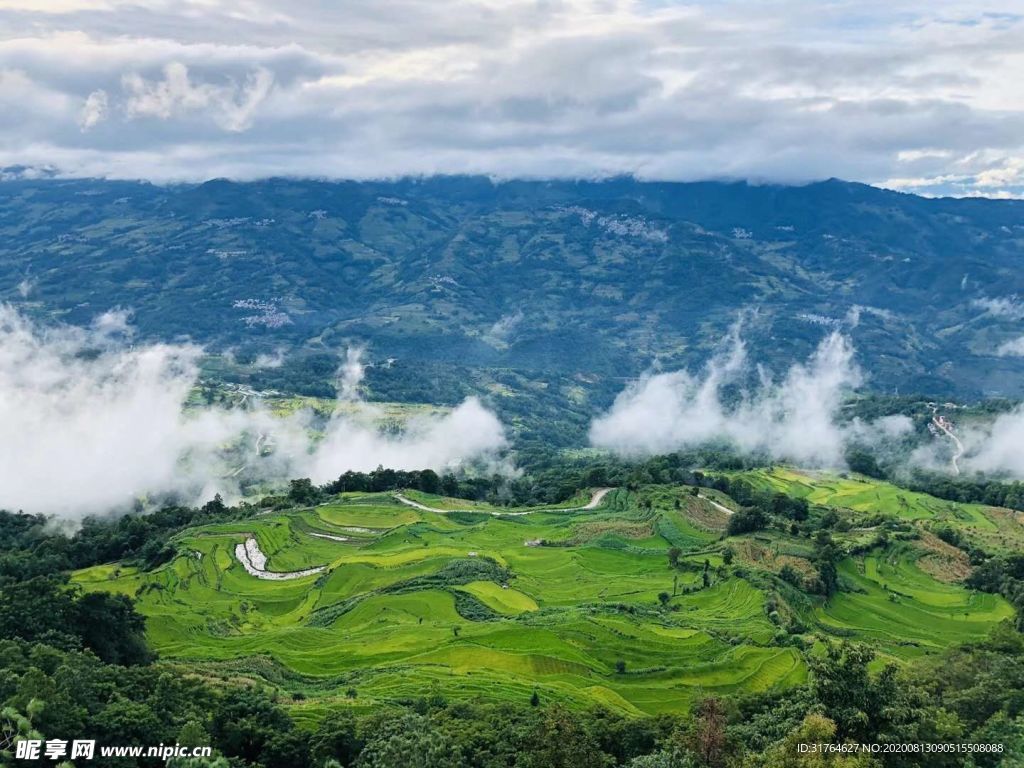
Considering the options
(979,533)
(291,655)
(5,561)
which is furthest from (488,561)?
(979,533)

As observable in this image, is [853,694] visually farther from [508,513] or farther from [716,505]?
[716,505]

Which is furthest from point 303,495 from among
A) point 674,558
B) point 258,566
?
point 674,558

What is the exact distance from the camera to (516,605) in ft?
220

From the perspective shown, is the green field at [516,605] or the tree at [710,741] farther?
the green field at [516,605]

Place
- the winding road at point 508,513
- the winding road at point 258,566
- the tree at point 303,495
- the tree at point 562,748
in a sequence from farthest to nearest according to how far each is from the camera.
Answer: the tree at point 303,495, the winding road at point 508,513, the winding road at point 258,566, the tree at point 562,748

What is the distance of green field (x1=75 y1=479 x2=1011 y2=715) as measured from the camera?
51312 millimetres

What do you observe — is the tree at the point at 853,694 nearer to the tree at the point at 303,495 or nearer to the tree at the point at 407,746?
the tree at the point at 407,746

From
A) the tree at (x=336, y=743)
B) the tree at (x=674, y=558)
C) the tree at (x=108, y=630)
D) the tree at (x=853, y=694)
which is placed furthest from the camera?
the tree at (x=674, y=558)

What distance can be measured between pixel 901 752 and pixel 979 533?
286ft

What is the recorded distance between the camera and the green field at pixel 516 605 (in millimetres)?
51312

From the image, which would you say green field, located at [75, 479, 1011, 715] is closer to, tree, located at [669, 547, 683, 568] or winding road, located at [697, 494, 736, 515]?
tree, located at [669, 547, 683, 568]

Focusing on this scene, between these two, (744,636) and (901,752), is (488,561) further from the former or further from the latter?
(901,752)

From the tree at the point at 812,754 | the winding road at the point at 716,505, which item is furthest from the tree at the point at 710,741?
the winding road at the point at 716,505

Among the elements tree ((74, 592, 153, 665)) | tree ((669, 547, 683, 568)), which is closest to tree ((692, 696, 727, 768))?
tree ((74, 592, 153, 665))
